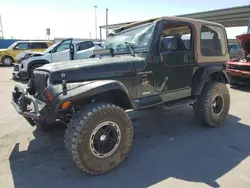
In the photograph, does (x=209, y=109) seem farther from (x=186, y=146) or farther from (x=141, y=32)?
(x=141, y=32)

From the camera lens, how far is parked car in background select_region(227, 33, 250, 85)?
761 centimetres

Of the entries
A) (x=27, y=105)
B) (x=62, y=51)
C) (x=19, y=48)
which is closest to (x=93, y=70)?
(x=27, y=105)

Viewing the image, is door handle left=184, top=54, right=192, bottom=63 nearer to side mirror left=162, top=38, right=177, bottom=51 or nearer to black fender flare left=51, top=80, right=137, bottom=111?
side mirror left=162, top=38, right=177, bottom=51

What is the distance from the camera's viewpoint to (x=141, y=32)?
362cm

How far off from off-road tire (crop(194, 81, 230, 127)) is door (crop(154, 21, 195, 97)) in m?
0.37

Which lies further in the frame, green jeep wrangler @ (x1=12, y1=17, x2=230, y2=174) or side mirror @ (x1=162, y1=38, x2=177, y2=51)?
side mirror @ (x1=162, y1=38, x2=177, y2=51)

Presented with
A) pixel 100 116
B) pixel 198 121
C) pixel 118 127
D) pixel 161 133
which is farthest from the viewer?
pixel 198 121

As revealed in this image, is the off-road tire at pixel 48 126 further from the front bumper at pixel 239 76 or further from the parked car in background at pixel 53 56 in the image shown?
the front bumper at pixel 239 76

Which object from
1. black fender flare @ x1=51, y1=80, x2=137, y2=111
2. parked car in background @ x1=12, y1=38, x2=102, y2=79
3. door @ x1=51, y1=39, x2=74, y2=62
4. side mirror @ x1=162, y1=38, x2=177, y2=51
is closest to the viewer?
black fender flare @ x1=51, y1=80, x2=137, y2=111

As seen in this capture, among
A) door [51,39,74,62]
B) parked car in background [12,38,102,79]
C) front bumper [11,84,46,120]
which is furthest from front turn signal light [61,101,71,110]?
door [51,39,74,62]

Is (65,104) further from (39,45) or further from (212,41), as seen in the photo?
(39,45)

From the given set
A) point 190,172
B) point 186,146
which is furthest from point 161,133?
point 190,172

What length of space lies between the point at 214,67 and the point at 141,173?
2.67m

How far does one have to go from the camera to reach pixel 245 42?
7961mm
